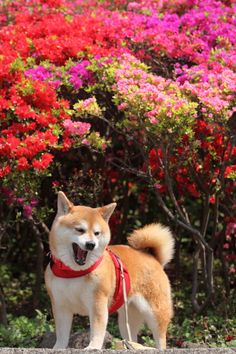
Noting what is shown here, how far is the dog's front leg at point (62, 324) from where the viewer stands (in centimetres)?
689

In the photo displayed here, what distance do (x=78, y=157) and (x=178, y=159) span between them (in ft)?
6.05

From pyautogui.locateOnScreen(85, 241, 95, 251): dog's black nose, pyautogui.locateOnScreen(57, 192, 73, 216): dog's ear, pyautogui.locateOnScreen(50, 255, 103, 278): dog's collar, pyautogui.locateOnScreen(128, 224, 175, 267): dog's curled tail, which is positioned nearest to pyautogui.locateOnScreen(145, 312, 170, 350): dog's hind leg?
pyautogui.locateOnScreen(128, 224, 175, 267): dog's curled tail

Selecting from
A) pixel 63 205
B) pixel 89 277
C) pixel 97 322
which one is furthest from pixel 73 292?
pixel 63 205

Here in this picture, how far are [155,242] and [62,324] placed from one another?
47.4 inches

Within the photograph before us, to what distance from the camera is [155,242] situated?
7.64m

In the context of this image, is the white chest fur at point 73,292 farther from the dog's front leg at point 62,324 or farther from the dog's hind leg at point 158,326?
the dog's hind leg at point 158,326

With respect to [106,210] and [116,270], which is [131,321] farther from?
[106,210]

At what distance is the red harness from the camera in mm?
6742

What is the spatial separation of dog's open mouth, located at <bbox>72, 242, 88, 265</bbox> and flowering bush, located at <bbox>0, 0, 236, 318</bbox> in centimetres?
162

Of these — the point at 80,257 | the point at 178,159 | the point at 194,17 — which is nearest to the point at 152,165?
the point at 178,159

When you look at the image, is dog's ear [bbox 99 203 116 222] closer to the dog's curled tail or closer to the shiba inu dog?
the shiba inu dog

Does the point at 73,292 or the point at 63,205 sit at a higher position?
the point at 63,205

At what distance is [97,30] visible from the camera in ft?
32.7

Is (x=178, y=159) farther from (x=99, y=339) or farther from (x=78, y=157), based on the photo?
(x=99, y=339)
